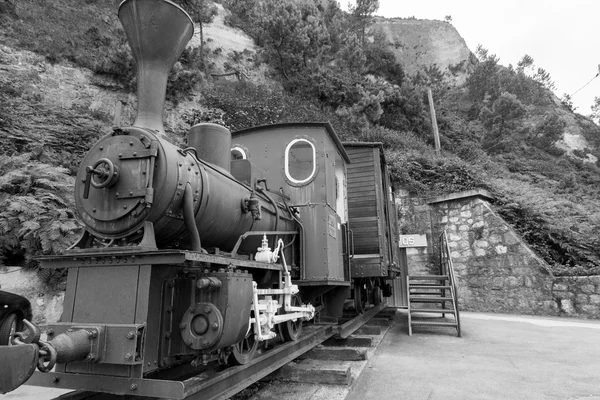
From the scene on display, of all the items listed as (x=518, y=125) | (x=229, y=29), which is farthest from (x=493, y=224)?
(x=229, y=29)

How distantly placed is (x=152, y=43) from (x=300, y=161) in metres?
2.53

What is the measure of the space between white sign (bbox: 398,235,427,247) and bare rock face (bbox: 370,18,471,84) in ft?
131

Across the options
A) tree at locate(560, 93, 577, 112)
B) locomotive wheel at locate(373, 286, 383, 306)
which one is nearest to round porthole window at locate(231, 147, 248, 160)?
locomotive wheel at locate(373, 286, 383, 306)

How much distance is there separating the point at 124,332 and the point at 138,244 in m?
0.60

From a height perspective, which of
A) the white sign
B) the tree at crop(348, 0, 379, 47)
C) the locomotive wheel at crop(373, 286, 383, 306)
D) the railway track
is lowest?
the railway track

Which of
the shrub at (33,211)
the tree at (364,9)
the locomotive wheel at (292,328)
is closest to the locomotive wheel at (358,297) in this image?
the locomotive wheel at (292,328)

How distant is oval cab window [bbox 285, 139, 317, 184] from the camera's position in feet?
16.2

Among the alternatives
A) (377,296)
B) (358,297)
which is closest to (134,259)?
(358,297)

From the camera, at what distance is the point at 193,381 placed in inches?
111

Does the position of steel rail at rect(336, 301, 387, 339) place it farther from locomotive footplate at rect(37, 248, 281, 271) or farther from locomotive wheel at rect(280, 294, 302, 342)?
locomotive footplate at rect(37, 248, 281, 271)

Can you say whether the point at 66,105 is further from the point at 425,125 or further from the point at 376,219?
the point at 425,125

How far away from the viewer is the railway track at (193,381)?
7.24ft

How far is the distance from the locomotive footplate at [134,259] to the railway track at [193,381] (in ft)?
2.24

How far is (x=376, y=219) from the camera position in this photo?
271 inches
